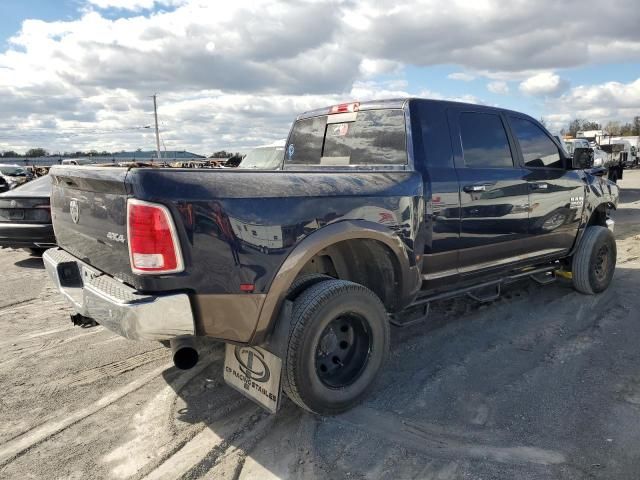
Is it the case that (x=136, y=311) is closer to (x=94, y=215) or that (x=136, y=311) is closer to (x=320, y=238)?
(x=94, y=215)

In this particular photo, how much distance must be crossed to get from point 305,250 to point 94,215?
1286 millimetres

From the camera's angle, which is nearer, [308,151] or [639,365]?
[639,365]

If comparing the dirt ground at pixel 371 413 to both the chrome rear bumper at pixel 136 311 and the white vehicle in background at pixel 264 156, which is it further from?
the white vehicle in background at pixel 264 156

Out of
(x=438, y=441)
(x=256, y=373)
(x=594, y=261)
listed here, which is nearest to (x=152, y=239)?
(x=256, y=373)

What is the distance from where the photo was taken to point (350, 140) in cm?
418

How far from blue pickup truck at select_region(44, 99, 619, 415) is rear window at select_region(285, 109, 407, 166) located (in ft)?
0.05

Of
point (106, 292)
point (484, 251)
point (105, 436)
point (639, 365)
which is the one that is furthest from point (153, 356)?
point (639, 365)

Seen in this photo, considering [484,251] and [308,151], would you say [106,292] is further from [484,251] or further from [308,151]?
[484,251]

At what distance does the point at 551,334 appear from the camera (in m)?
4.47

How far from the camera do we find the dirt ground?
105 inches

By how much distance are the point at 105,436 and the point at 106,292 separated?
0.90 metres

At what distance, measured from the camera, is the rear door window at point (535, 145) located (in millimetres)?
4586

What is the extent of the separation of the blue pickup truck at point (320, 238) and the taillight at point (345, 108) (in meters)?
0.01

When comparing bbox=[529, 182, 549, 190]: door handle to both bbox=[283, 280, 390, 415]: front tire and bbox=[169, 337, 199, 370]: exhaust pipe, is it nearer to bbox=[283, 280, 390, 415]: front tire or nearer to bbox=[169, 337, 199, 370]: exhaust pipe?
bbox=[283, 280, 390, 415]: front tire
